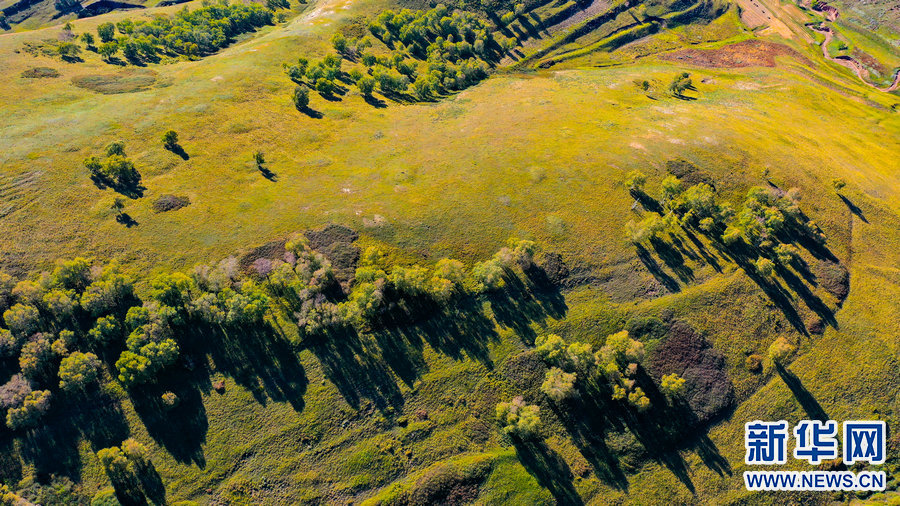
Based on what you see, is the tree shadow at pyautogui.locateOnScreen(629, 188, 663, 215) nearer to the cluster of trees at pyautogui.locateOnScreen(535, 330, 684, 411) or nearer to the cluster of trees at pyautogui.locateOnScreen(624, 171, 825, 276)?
the cluster of trees at pyautogui.locateOnScreen(624, 171, 825, 276)

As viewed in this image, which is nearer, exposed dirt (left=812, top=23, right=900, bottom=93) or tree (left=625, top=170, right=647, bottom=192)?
tree (left=625, top=170, right=647, bottom=192)

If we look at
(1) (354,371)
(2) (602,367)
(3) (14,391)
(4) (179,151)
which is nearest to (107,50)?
(4) (179,151)

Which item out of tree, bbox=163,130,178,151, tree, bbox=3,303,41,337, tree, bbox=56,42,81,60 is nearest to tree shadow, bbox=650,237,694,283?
tree, bbox=3,303,41,337

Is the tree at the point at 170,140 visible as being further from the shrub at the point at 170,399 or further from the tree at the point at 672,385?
the tree at the point at 672,385

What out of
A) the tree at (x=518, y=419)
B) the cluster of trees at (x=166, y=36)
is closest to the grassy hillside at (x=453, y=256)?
the tree at (x=518, y=419)

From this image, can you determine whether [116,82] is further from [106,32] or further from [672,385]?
[672,385]

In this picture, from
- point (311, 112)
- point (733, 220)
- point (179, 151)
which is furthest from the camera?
point (311, 112)
